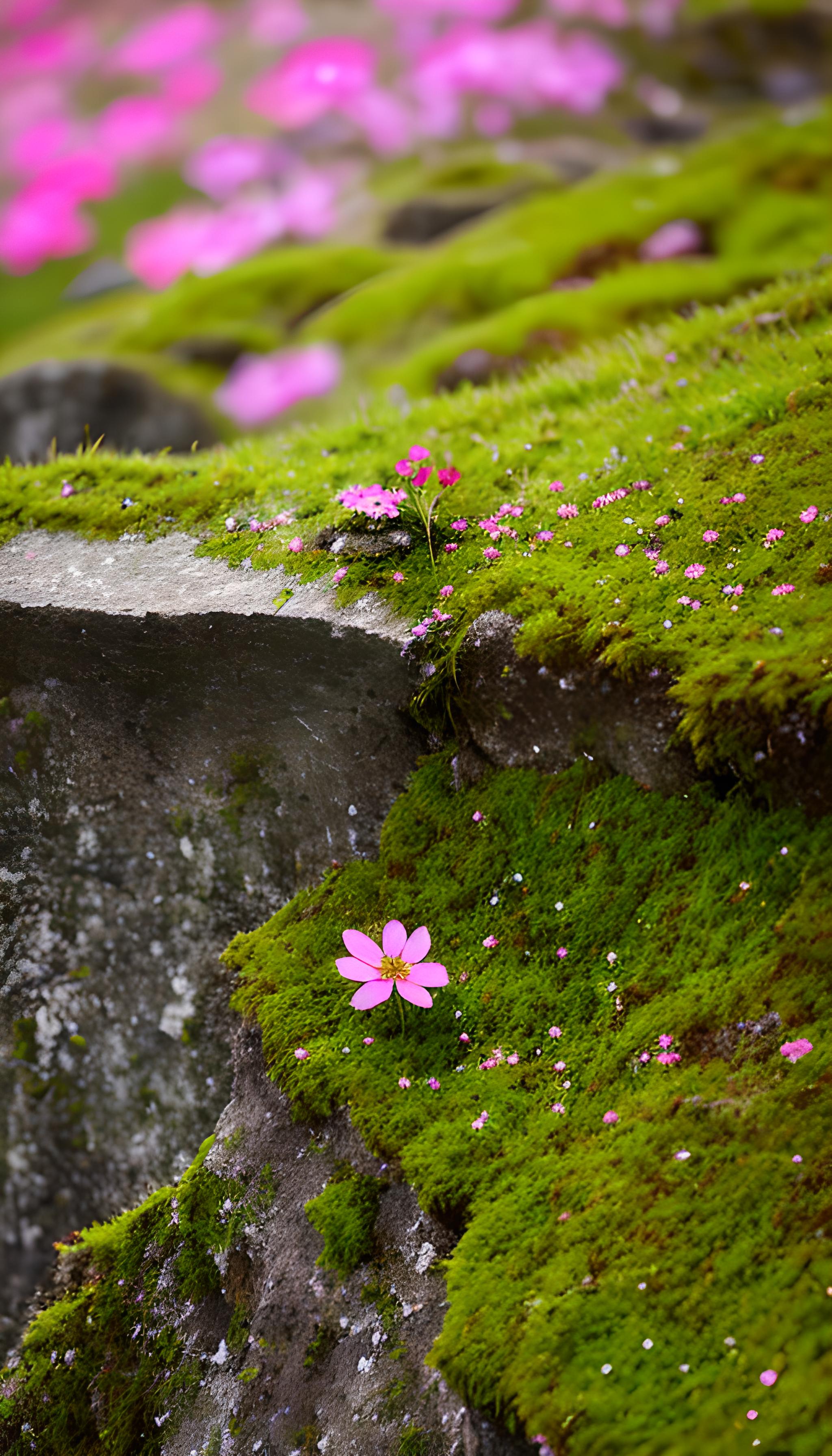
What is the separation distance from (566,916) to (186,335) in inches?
437

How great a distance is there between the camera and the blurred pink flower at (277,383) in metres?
10.4

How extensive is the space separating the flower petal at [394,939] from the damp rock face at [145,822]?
0.85 metres

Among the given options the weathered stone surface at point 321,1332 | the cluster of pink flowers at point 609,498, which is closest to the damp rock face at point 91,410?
the cluster of pink flowers at point 609,498

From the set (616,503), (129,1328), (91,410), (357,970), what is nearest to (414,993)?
(357,970)

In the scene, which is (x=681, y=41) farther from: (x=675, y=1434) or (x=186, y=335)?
(x=675, y=1434)

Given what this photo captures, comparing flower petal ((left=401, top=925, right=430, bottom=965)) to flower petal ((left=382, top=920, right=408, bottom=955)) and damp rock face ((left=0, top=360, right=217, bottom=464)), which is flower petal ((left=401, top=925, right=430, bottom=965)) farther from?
damp rock face ((left=0, top=360, right=217, bottom=464))

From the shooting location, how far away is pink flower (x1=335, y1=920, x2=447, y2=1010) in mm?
2859

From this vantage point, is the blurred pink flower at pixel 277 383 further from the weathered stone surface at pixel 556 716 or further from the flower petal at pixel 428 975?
the flower petal at pixel 428 975

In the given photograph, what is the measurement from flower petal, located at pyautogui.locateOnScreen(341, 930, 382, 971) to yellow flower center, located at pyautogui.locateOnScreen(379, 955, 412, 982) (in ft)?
0.06

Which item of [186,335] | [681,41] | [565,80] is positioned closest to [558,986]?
[186,335]

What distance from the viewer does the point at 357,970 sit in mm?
2881

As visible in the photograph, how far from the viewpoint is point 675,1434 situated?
1888 mm

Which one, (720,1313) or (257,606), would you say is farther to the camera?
(257,606)

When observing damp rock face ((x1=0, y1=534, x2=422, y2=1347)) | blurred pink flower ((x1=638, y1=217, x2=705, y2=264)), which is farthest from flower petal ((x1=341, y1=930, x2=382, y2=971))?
blurred pink flower ((x1=638, y1=217, x2=705, y2=264))
